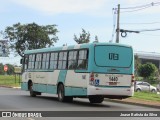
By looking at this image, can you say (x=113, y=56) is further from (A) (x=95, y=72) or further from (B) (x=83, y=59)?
(B) (x=83, y=59)

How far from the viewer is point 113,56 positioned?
2419 cm

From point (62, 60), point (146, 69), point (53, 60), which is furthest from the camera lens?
point (146, 69)

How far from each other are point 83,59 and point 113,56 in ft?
4.96

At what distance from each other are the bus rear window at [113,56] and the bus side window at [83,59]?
0.62 meters

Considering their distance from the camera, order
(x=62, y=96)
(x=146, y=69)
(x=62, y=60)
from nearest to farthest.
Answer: (x=62, y=96) → (x=62, y=60) → (x=146, y=69)

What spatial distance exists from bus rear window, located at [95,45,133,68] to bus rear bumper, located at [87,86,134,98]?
1.14 m

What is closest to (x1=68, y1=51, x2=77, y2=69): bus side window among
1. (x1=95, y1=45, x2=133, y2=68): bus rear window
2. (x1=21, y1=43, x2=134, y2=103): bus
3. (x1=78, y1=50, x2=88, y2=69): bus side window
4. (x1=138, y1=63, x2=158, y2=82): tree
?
(x1=21, y1=43, x2=134, y2=103): bus

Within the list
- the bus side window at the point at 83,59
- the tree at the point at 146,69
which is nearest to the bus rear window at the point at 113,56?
the bus side window at the point at 83,59

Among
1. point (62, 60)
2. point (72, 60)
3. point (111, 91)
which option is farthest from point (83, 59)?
point (62, 60)

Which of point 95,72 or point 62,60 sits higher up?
point 62,60

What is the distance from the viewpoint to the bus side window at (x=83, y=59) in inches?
952

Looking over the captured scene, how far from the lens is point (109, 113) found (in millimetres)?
20141

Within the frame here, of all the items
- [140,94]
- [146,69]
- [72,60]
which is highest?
[72,60]

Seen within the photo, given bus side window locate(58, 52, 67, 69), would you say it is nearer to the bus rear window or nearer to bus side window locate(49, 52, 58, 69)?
bus side window locate(49, 52, 58, 69)
